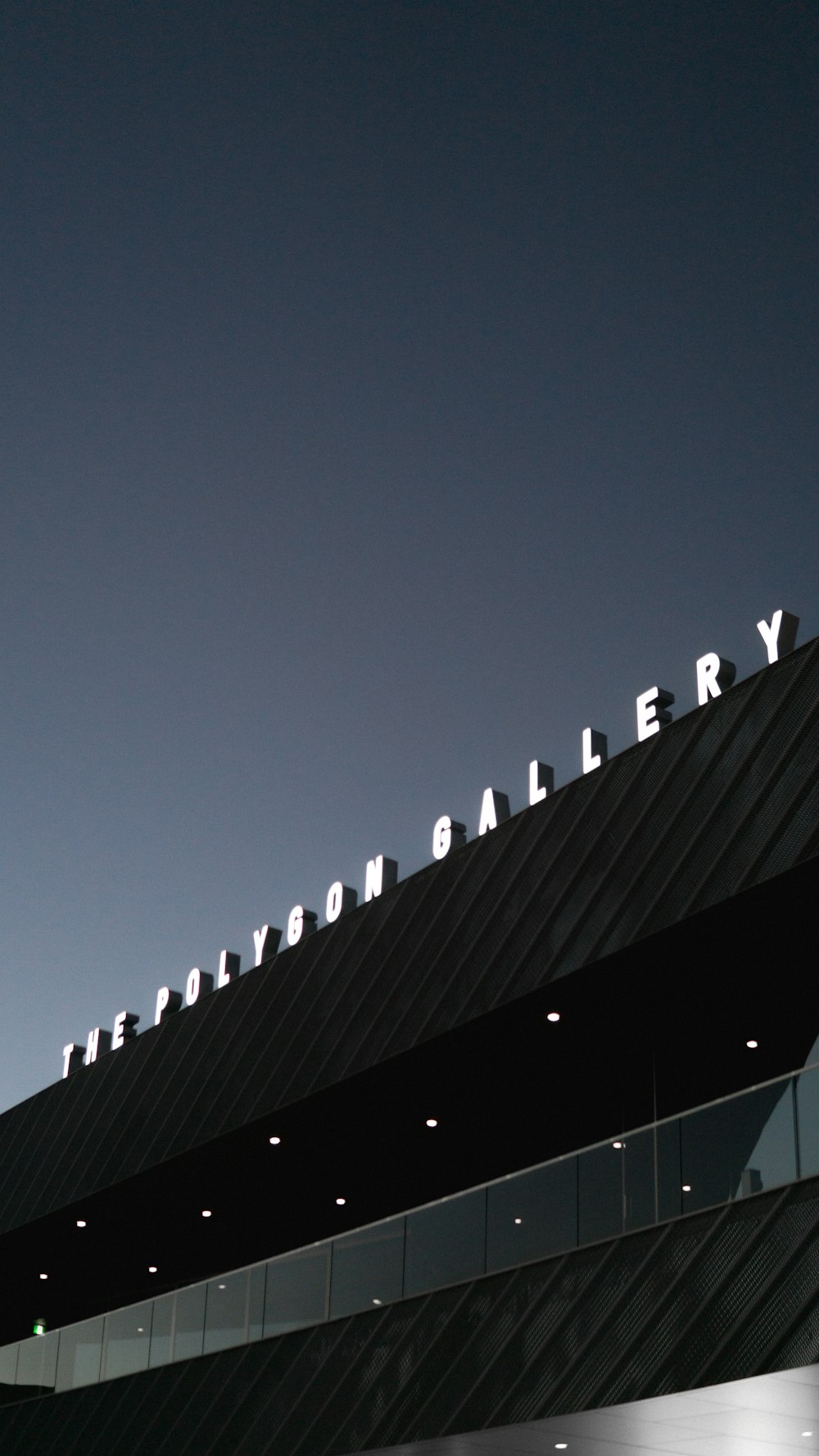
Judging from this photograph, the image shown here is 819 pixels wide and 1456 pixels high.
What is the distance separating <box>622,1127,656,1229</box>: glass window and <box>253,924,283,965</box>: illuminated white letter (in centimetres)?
1114

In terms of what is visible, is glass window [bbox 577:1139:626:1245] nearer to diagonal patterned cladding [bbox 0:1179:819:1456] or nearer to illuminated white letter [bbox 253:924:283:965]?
diagonal patterned cladding [bbox 0:1179:819:1456]

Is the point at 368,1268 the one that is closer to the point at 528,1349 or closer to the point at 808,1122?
the point at 528,1349

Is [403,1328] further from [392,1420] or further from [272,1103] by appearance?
[272,1103]

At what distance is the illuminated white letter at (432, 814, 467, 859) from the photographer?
2289 cm

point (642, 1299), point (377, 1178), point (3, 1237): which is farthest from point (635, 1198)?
point (3, 1237)

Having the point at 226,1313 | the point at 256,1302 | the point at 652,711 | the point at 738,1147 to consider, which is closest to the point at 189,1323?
the point at 226,1313

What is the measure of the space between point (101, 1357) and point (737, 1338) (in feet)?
46.9

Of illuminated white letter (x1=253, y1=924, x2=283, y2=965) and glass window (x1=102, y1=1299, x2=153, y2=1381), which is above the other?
illuminated white letter (x1=253, y1=924, x2=283, y2=965)

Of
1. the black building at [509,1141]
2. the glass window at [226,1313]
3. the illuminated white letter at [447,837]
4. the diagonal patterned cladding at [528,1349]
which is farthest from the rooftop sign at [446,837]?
the diagonal patterned cladding at [528,1349]

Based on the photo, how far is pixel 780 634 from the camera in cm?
1825

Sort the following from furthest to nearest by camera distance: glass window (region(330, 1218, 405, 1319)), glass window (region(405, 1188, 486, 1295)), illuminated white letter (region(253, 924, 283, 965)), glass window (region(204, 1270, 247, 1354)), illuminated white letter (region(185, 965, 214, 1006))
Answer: illuminated white letter (region(185, 965, 214, 1006))
illuminated white letter (region(253, 924, 283, 965))
glass window (region(204, 1270, 247, 1354))
glass window (region(330, 1218, 405, 1319))
glass window (region(405, 1188, 486, 1295))

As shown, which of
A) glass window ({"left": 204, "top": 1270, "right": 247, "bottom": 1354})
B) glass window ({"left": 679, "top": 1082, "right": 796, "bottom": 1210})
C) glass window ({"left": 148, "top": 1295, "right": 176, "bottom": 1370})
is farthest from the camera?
glass window ({"left": 148, "top": 1295, "right": 176, "bottom": 1370})

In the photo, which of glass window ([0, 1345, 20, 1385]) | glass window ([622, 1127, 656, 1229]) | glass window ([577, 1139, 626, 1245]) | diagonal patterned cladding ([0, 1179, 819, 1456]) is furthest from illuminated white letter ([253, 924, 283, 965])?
glass window ([622, 1127, 656, 1229])

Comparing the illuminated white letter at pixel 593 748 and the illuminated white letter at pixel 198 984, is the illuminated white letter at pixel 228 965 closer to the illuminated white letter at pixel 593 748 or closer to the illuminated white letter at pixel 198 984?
the illuminated white letter at pixel 198 984
